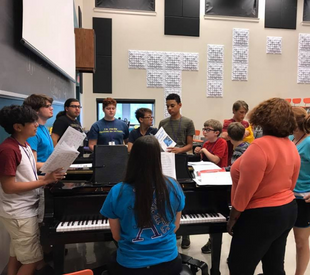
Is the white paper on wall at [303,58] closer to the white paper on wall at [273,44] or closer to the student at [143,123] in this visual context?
the white paper on wall at [273,44]

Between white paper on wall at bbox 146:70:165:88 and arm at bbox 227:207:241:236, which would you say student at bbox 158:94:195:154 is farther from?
white paper on wall at bbox 146:70:165:88

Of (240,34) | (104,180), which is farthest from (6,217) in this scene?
(240,34)

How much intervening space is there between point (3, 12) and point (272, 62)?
27.1ft

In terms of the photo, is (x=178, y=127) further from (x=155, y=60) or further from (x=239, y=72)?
(x=239, y=72)

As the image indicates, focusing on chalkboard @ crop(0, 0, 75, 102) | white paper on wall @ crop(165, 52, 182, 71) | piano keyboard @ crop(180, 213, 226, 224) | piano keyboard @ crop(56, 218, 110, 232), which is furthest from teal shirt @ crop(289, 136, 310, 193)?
white paper on wall @ crop(165, 52, 182, 71)

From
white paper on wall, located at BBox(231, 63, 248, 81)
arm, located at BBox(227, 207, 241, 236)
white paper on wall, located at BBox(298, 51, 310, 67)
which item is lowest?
arm, located at BBox(227, 207, 241, 236)

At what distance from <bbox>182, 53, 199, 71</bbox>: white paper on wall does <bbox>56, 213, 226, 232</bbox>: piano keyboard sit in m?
6.62

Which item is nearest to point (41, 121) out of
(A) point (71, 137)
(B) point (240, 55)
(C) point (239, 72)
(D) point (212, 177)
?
(A) point (71, 137)

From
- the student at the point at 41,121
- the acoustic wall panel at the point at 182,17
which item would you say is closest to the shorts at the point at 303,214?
the student at the point at 41,121

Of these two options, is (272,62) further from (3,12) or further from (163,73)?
(3,12)

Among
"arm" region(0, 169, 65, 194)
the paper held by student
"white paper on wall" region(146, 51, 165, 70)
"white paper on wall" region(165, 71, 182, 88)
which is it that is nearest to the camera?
"arm" region(0, 169, 65, 194)

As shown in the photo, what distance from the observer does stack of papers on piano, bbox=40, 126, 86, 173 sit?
1451 mm

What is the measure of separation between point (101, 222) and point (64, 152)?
0.58m

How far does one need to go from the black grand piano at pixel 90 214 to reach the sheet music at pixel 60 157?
0.23m
